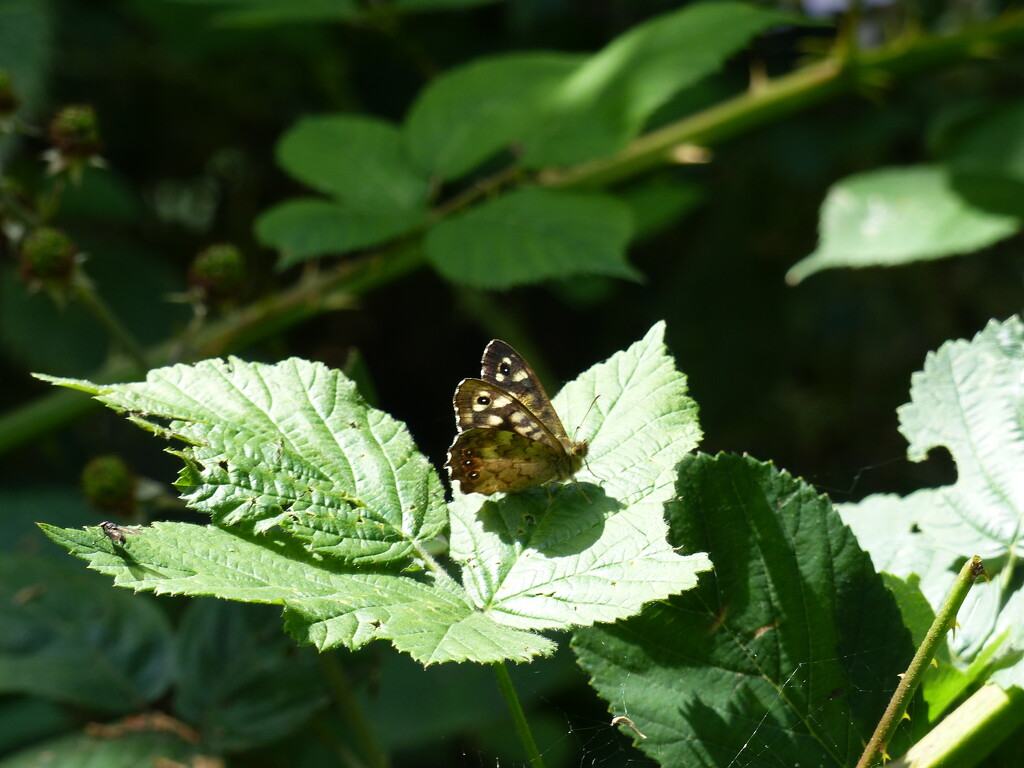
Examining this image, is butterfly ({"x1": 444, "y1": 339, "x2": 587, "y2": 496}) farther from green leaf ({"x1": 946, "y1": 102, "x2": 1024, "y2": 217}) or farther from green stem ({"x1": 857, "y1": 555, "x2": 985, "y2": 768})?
green leaf ({"x1": 946, "y1": 102, "x2": 1024, "y2": 217})

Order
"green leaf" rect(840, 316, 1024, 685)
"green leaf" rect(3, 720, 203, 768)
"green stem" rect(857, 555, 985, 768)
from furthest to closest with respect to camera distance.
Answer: "green leaf" rect(3, 720, 203, 768) < "green leaf" rect(840, 316, 1024, 685) < "green stem" rect(857, 555, 985, 768)

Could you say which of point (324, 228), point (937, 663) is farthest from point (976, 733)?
point (324, 228)

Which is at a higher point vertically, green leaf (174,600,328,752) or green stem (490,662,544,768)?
green stem (490,662,544,768)

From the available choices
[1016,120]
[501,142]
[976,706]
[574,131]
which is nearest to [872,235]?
[1016,120]

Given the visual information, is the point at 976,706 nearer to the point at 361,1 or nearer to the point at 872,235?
the point at 872,235

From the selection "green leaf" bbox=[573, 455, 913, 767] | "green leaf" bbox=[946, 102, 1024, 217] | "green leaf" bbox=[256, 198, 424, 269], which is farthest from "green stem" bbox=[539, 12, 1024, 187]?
"green leaf" bbox=[573, 455, 913, 767]

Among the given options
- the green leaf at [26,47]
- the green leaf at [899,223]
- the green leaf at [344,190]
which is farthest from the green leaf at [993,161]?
the green leaf at [26,47]

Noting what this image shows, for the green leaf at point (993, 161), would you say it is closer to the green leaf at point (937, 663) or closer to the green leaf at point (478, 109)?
the green leaf at point (478, 109)
